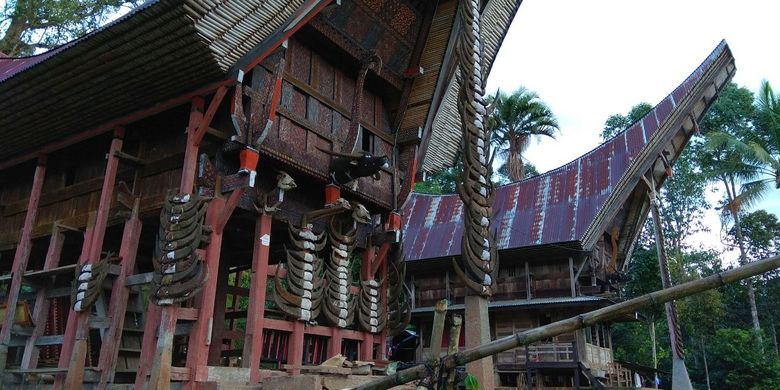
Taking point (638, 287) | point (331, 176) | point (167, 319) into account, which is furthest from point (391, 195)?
point (638, 287)

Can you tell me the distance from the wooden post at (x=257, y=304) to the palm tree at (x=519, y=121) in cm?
2295

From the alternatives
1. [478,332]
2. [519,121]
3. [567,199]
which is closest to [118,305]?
[478,332]

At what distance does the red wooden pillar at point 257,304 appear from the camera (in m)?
8.09

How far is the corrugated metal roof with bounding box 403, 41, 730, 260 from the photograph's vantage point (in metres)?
18.8

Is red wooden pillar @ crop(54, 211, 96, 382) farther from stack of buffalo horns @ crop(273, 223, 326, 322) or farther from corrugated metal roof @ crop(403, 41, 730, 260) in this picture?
corrugated metal roof @ crop(403, 41, 730, 260)

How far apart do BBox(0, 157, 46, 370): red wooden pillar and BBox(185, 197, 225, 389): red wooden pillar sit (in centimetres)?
468

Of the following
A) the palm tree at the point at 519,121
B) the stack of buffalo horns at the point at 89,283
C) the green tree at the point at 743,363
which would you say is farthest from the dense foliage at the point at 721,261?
the stack of buffalo horns at the point at 89,283

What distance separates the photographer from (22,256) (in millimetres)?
10781

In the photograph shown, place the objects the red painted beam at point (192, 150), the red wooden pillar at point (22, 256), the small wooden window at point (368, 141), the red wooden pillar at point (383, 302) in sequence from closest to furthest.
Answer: the red painted beam at point (192, 150)
the red wooden pillar at point (22, 256)
the red wooden pillar at point (383, 302)
the small wooden window at point (368, 141)

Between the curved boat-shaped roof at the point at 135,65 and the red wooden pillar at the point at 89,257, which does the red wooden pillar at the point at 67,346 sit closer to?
the red wooden pillar at the point at 89,257

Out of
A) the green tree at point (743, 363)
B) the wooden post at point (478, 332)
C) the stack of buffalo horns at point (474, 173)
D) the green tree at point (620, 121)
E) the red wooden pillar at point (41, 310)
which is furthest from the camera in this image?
the green tree at point (620, 121)

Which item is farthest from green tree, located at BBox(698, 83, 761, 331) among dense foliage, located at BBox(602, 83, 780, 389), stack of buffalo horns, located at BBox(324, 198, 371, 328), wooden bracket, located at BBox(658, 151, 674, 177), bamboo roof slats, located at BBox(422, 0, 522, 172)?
stack of buffalo horns, located at BBox(324, 198, 371, 328)

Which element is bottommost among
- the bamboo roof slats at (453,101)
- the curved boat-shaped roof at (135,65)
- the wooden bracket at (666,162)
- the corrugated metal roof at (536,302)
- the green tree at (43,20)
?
the corrugated metal roof at (536,302)

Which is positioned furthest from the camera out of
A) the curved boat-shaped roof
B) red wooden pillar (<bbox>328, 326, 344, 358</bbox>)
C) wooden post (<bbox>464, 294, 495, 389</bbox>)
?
red wooden pillar (<bbox>328, 326, 344, 358</bbox>)
